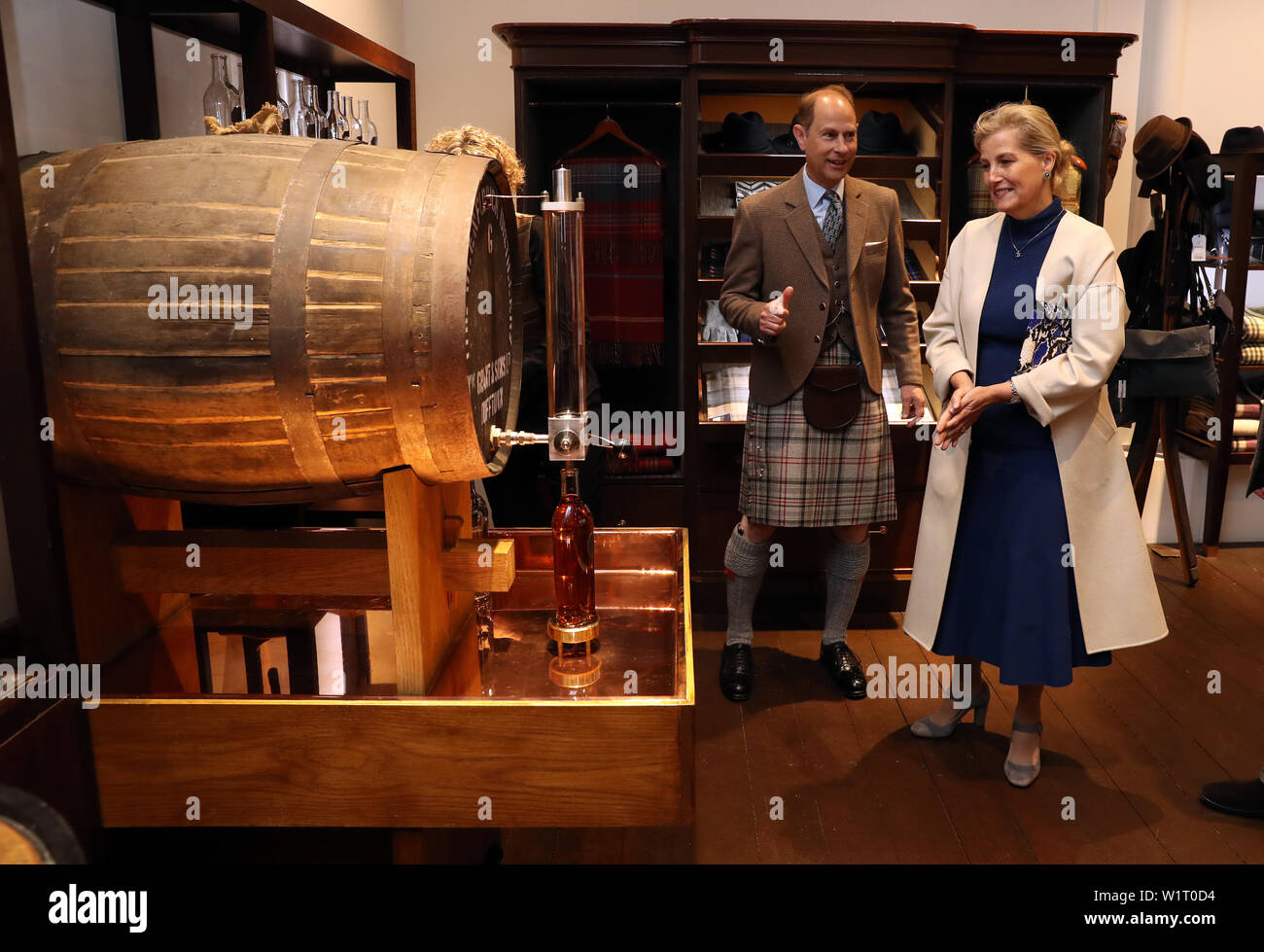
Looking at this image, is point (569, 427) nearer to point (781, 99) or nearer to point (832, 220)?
point (832, 220)

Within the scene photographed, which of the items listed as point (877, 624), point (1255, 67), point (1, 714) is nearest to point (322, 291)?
point (1, 714)

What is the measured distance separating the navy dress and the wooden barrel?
1577mm

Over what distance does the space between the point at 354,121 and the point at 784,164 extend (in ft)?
6.51

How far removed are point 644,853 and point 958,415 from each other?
129 centimetres

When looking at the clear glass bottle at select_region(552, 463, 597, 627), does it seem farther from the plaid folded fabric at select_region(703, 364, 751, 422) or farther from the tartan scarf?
the tartan scarf

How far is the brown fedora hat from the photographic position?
4.18 m

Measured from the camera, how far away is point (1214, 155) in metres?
4.26

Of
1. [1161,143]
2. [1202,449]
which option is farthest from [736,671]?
[1161,143]

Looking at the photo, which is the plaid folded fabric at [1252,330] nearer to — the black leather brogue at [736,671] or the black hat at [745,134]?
the black hat at [745,134]

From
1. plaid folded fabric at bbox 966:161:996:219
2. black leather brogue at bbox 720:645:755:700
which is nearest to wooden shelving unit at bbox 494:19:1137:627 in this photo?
plaid folded fabric at bbox 966:161:996:219

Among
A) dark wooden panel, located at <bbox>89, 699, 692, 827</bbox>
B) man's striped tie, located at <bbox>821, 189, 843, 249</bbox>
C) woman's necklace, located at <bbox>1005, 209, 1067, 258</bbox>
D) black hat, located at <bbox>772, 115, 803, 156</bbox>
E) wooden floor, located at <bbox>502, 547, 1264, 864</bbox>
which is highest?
black hat, located at <bbox>772, 115, 803, 156</bbox>

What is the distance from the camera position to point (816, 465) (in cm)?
315

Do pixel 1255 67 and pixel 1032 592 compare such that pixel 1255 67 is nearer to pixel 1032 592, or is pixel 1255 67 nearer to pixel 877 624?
pixel 877 624

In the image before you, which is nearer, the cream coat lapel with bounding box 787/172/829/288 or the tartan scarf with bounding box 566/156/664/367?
the cream coat lapel with bounding box 787/172/829/288
